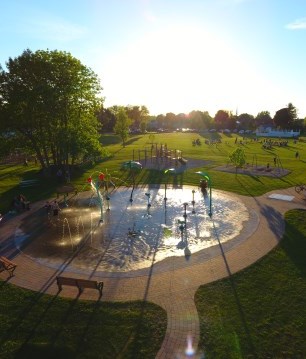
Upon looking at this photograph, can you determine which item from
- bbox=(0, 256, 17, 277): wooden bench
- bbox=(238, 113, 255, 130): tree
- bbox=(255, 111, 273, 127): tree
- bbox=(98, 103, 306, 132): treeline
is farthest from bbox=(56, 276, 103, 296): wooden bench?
bbox=(255, 111, 273, 127): tree

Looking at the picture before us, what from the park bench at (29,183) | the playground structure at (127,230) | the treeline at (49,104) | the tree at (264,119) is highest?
the treeline at (49,104)

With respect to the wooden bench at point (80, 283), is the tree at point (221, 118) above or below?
above

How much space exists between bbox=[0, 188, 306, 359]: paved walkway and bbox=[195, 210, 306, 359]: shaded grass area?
0.55 m

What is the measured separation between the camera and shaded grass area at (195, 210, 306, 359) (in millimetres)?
11352


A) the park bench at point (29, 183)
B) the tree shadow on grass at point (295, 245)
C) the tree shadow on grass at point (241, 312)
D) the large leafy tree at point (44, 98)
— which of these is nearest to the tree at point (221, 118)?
the large leafy tree at point (44, 98)

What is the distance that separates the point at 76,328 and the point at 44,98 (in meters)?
29.6

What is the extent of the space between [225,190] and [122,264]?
723 inches

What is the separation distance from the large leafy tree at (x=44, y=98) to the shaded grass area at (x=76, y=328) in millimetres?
26411

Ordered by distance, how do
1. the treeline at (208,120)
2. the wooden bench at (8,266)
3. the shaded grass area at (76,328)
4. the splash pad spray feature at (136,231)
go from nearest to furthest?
the shaded grass area at (76,328) → the wooden bench at (8,266) → the splash pad spray feature at (136,231) → the treeline at (208,120)

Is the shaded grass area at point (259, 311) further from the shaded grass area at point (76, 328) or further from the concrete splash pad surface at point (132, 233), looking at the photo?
the concrete splash pad surface at point (132, 233)

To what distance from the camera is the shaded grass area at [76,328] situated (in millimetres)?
11323


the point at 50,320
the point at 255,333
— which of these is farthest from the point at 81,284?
the point at 255,333

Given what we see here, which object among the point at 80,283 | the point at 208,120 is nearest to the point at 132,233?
the point at 80,283

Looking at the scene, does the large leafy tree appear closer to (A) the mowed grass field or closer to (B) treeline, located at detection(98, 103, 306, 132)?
(A) the mowed grass field
